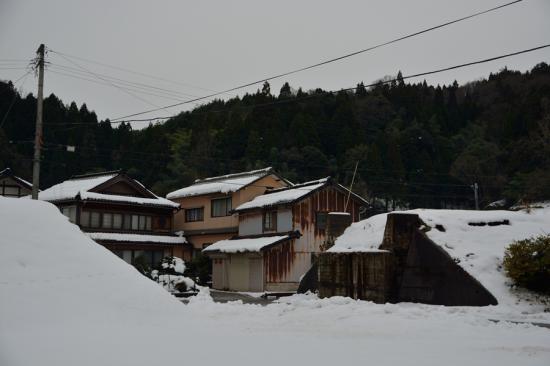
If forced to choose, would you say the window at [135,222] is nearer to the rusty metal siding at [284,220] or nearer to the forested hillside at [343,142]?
the rusty metal siding at [284,220]

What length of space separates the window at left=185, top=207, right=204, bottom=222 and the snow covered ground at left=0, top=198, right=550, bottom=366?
26.0 meters

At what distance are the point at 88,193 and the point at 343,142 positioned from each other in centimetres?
2909

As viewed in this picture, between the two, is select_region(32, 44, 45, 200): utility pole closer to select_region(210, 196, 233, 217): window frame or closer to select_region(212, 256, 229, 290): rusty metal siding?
select_region(212, 256, 229, 290): rusty metal siding

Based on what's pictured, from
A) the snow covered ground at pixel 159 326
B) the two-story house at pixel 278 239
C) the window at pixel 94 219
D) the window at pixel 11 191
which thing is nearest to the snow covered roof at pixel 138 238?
the window at pixel 94 219

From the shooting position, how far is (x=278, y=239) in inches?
1160

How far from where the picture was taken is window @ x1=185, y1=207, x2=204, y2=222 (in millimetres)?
39178

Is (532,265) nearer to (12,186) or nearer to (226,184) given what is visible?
(226,184)

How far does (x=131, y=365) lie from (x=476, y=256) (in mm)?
11144

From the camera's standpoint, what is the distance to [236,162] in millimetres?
54906

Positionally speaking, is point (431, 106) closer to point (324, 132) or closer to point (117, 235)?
point (324, 132)

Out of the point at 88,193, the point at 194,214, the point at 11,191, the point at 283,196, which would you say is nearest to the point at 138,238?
the point at 88,193

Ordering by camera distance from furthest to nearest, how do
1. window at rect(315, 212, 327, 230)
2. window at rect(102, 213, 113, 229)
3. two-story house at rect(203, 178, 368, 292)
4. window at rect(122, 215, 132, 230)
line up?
window at rect(122, 215, 132, 230), window at rect(102, 213, 113, 229), window at rect(315, 212, 327, 230), two-story house at rect(203, 178, 368, 292)

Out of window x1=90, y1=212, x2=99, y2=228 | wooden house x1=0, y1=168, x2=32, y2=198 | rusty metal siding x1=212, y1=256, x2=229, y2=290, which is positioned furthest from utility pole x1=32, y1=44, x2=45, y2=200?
wooden house x1=0, y1=168, x2=32, y2=198

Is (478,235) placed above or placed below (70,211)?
below
